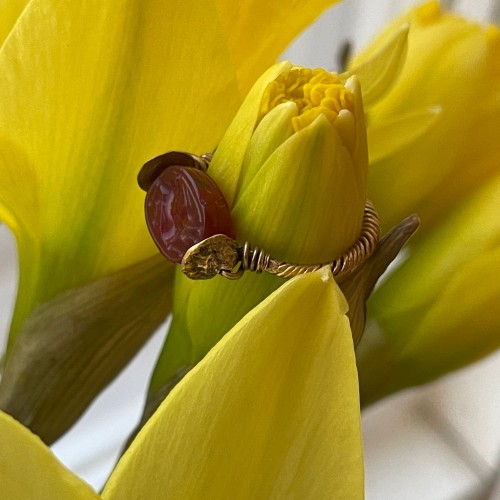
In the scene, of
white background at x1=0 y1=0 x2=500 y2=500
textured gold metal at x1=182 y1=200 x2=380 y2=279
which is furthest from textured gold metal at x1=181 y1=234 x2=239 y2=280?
white background at x1=0 y1=0 x2=500 y2=500

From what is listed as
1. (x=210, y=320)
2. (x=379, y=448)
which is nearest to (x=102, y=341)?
(x=210, y=320)

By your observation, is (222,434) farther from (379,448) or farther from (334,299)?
(379,448)

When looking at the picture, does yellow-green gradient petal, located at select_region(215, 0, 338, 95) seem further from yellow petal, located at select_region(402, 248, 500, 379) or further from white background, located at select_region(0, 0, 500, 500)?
white background, located at select_region(0, 0, 500, 500)

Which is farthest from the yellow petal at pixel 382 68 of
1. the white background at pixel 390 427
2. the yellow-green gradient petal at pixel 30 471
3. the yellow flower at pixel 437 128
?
the white background at pixel 390 427

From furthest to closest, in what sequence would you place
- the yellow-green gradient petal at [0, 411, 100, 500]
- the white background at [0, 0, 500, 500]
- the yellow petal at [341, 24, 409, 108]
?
the white background at [0, 0, 500, 500] → the yellow petal at [341, 24, 409, 108] → the yellow-green gradient petal at [0, 411, 100, 500]

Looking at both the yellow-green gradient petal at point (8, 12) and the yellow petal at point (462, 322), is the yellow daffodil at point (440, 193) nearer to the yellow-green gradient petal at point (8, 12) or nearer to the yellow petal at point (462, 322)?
the yellow petal at point (462, 322)

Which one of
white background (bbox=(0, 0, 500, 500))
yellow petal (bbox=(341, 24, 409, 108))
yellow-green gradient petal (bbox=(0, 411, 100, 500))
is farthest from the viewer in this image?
white background (bbox=(0, 0, 500, 500))

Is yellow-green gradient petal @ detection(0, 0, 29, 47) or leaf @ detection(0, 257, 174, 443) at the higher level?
yellow-green gradient petal @ detection(0, 0, 29, 47)
